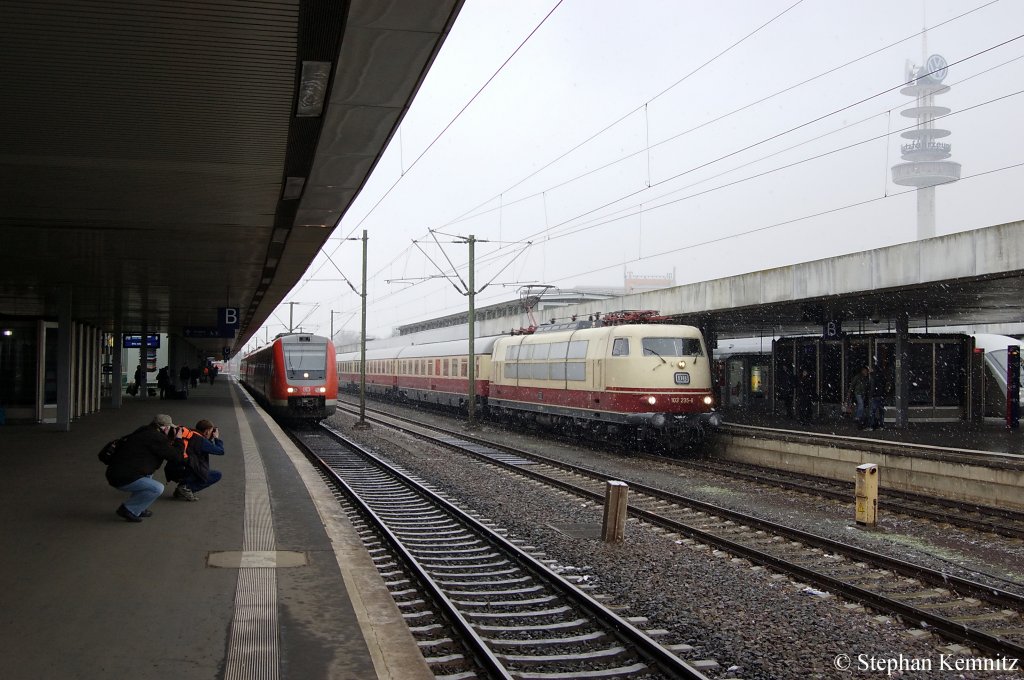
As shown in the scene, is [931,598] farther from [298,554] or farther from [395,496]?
[395,496]

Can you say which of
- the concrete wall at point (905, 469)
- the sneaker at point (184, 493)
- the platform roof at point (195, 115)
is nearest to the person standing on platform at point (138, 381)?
the platform roof at point (195, 115)

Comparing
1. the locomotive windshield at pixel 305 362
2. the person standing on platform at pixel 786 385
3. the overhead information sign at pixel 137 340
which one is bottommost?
the person standing on platform at pixel 786 385

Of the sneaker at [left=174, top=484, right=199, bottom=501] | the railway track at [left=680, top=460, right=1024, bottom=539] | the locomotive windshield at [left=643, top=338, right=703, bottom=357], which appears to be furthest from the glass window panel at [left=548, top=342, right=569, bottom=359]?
the sneaker at [left=174, top=484, right=199, bottom=501]

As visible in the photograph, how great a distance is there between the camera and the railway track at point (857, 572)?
22.3 feet

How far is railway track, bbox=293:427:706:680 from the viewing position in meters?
5.89

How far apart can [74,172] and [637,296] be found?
62.7 ft

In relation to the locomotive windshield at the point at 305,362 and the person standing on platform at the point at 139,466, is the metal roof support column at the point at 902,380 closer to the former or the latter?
the locomotive windshield at the point at 305,362

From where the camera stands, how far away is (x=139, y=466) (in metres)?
9.01

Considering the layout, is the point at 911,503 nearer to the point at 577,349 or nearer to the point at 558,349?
the point at 577,349

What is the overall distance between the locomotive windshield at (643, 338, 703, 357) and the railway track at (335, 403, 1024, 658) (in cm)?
571

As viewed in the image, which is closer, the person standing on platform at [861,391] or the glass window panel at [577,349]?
the person standing on platform at [861,391]

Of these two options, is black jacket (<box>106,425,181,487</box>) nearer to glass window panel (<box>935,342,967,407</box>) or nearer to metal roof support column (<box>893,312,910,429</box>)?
metal roof support column (<box>893,312,910,429</box>)

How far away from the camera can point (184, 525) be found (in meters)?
9.12

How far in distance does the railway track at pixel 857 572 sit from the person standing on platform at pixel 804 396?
11390 mm
